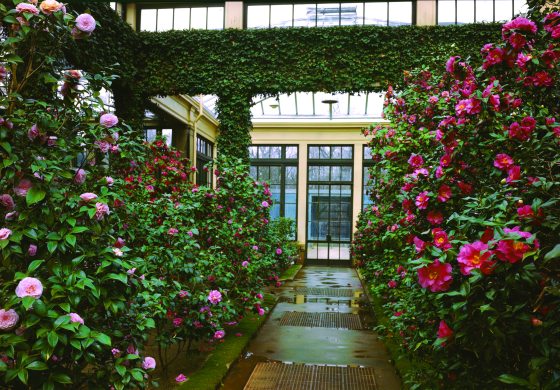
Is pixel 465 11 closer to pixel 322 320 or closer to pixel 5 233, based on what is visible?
pixel 322 320

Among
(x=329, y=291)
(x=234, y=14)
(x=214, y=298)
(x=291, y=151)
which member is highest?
(x=234, y=14)

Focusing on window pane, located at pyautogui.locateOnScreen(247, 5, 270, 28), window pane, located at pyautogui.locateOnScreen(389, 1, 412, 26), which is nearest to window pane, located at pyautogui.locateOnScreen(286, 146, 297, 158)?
window pane, located at pyautogui.locateOnScreen(247, 5, 270, 28)

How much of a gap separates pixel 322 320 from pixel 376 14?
6756 millimetres

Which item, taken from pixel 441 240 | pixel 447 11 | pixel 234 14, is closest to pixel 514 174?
pixel 441 240

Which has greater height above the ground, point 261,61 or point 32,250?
point 261,61

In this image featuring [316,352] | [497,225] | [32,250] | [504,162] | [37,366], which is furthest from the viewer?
[316,352]

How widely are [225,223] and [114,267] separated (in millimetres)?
3729

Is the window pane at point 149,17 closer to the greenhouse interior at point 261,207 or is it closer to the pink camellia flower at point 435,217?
the greenhouse interior at point 261,207

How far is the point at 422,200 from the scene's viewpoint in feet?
9.00

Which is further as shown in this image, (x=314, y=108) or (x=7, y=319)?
(x=314, y=108)

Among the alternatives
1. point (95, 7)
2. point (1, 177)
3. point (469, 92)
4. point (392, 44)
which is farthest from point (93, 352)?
point (392, 44)

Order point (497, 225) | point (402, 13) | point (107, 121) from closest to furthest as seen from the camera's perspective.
→ point (497, 225), point (107, 121), point (402, 13)

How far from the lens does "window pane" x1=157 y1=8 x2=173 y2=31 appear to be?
1121 centimetres

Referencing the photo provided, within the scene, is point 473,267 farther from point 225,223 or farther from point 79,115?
point 225,223
